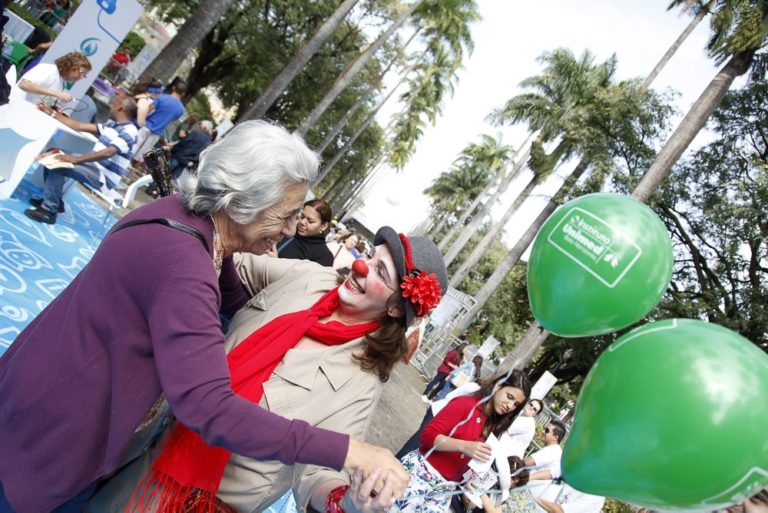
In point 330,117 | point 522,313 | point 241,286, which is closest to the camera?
point 241,286

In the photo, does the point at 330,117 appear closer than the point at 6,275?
No

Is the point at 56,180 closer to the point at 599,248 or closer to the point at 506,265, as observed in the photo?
the point at 599,248

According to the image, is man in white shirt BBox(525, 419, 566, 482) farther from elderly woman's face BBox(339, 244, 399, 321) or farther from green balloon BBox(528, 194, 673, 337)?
elderly woman's face BBox(339, 244, 399, 321)

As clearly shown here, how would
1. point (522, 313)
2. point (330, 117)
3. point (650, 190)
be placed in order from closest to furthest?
1. point (650, 190)
2. point (522, 313)
3. point (330, 117)

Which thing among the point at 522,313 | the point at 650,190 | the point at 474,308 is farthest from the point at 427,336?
the point at 650,190

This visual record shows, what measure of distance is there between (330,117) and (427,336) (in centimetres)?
1514

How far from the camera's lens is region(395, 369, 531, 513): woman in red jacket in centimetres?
300

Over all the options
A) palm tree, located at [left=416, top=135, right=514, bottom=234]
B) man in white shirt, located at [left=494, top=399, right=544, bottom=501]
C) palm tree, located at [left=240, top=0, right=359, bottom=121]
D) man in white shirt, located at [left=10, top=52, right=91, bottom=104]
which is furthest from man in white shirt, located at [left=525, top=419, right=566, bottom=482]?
palm tree, located at [left=416, top=135, right=514, bottom=234]

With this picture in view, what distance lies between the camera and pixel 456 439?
123 inches

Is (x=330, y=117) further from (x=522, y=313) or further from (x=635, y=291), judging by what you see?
(x=635, y=291)

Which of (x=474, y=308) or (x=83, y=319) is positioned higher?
(x=474, y=308)

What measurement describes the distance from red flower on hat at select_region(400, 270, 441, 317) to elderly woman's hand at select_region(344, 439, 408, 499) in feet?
1.93

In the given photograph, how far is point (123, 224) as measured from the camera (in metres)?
1.33

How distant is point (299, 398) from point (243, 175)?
73 cm
